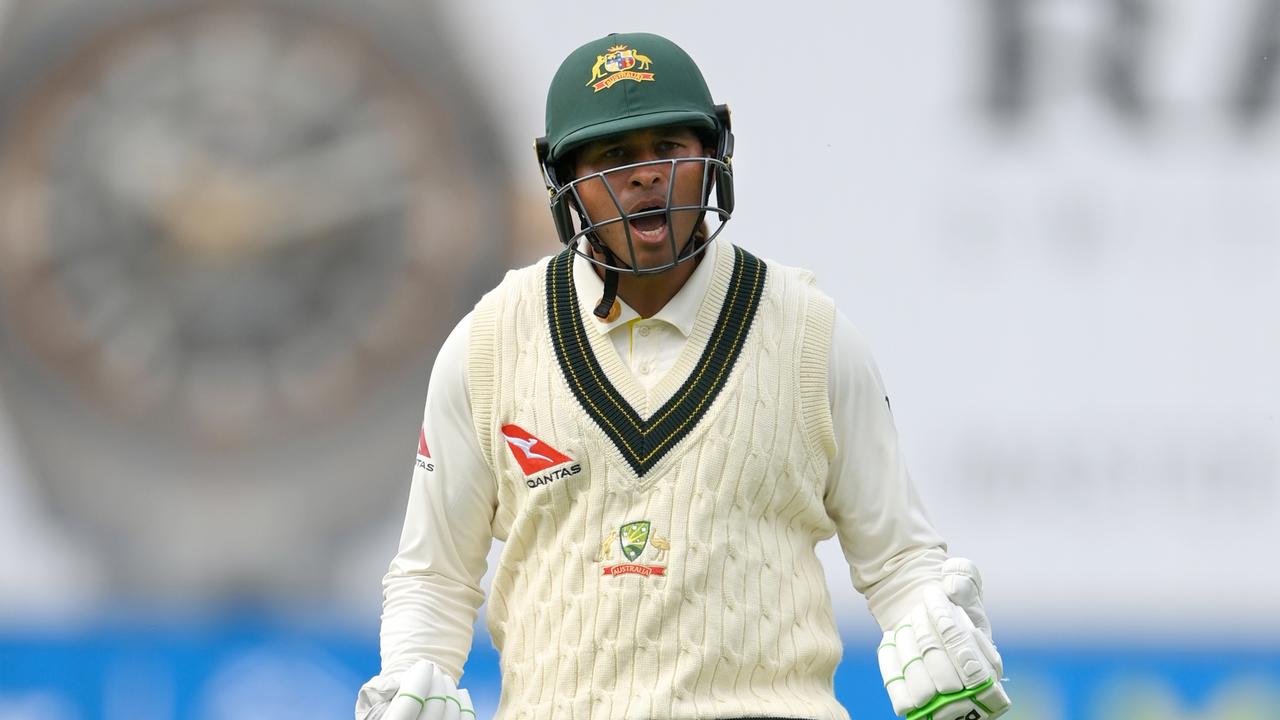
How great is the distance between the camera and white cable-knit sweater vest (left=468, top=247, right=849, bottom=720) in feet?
6.79

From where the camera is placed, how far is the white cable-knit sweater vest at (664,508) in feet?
6.79

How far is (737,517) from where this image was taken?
2.11 metres

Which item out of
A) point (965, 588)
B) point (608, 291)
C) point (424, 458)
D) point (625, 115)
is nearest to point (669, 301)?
point (608, 291)

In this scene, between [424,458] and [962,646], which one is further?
[424,458]

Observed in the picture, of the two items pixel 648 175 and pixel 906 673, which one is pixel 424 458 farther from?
pixel 906 673

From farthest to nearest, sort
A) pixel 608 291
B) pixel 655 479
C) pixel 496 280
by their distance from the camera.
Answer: pixel 496 280 < pixel 608 291 < pixel 655 479

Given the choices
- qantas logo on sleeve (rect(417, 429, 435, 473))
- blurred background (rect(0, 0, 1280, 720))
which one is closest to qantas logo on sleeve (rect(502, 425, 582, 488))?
qantas logo on sleeve (rect(417, 429, 435, 473))

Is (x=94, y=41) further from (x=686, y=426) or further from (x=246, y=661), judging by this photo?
(x=686, y=426)

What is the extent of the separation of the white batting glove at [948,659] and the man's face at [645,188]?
1.51 feet

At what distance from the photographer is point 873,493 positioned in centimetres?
222

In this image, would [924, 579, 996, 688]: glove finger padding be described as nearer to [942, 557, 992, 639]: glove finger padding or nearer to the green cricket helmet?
[942, 557, 992, 639]: glove finger padding

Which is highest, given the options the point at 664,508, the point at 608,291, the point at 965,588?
the point at 608,291

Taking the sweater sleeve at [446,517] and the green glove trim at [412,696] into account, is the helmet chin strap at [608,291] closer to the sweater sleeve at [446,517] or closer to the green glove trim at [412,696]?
the sweater sleeve at [446,517]

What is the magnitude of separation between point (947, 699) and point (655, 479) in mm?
374
